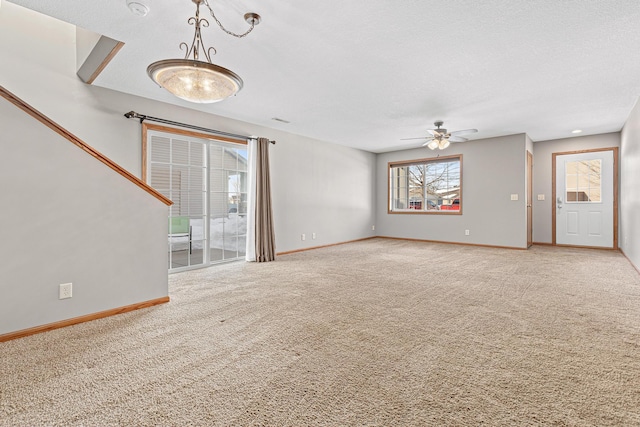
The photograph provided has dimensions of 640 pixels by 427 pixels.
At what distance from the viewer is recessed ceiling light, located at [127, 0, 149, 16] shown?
2232 millimetres

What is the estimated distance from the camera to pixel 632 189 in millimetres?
4691

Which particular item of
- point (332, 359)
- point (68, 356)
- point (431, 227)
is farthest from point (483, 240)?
point (68, 356)

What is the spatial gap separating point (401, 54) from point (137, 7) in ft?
7.38

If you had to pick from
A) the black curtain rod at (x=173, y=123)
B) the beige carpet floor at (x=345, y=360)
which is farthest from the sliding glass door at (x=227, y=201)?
the beige carpet floor at (x=345, y=360)

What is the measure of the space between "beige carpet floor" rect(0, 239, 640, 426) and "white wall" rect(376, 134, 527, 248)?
320 cm

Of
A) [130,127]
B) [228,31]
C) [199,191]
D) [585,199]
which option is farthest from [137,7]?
[585,199]

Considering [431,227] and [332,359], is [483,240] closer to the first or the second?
[431,227]

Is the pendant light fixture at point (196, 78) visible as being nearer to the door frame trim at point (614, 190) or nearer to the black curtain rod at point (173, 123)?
the black curtain rod at point (173, 123)

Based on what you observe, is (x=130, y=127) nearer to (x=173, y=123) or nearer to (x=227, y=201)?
(x=173, y=123)

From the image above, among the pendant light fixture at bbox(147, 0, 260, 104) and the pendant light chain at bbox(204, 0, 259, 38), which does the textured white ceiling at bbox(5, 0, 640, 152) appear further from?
the pendant light fixture at bbox(147, 0, 260, 104)

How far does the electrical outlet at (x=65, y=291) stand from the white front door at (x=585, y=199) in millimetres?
8540

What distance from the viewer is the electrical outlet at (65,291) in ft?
8.15

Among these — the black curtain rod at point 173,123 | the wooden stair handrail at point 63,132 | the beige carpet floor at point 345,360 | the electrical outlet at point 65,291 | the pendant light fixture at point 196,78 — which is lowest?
the beige carpet floor at point 345,360

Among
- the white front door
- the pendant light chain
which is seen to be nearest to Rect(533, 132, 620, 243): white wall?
the white front door
